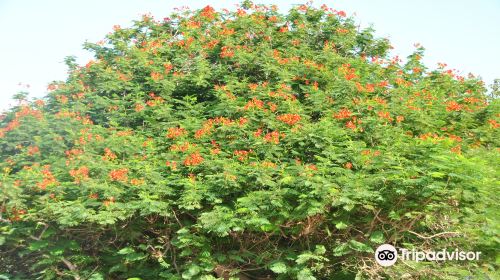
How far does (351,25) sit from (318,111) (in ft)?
11.9

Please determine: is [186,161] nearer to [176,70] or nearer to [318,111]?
[318,111]

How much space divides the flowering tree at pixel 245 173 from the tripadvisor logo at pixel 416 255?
3.9 inches

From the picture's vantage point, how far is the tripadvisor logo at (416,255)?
577 centimetres

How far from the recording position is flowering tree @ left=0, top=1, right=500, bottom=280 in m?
5.64

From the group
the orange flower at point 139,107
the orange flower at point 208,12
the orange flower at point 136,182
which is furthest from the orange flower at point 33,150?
the orange flower at point 208,12

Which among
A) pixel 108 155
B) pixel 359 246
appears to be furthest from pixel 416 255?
pixel 108 155

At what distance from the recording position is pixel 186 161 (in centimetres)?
637

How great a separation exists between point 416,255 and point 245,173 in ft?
8.51

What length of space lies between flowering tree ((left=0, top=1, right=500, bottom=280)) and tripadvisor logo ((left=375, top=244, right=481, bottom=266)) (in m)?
0.10

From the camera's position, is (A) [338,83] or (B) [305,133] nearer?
(B) [305,133]

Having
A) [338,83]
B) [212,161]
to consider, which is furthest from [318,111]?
[212,161]

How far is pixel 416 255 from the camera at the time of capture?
589cm

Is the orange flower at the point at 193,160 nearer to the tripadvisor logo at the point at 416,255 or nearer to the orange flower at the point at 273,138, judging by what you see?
the orange flower at the point at 273,138

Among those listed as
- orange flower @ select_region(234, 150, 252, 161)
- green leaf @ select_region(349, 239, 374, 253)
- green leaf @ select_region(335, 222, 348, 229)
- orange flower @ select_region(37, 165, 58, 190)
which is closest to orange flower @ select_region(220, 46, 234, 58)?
orange flower @ select_region(234, 150, 252, 161)
